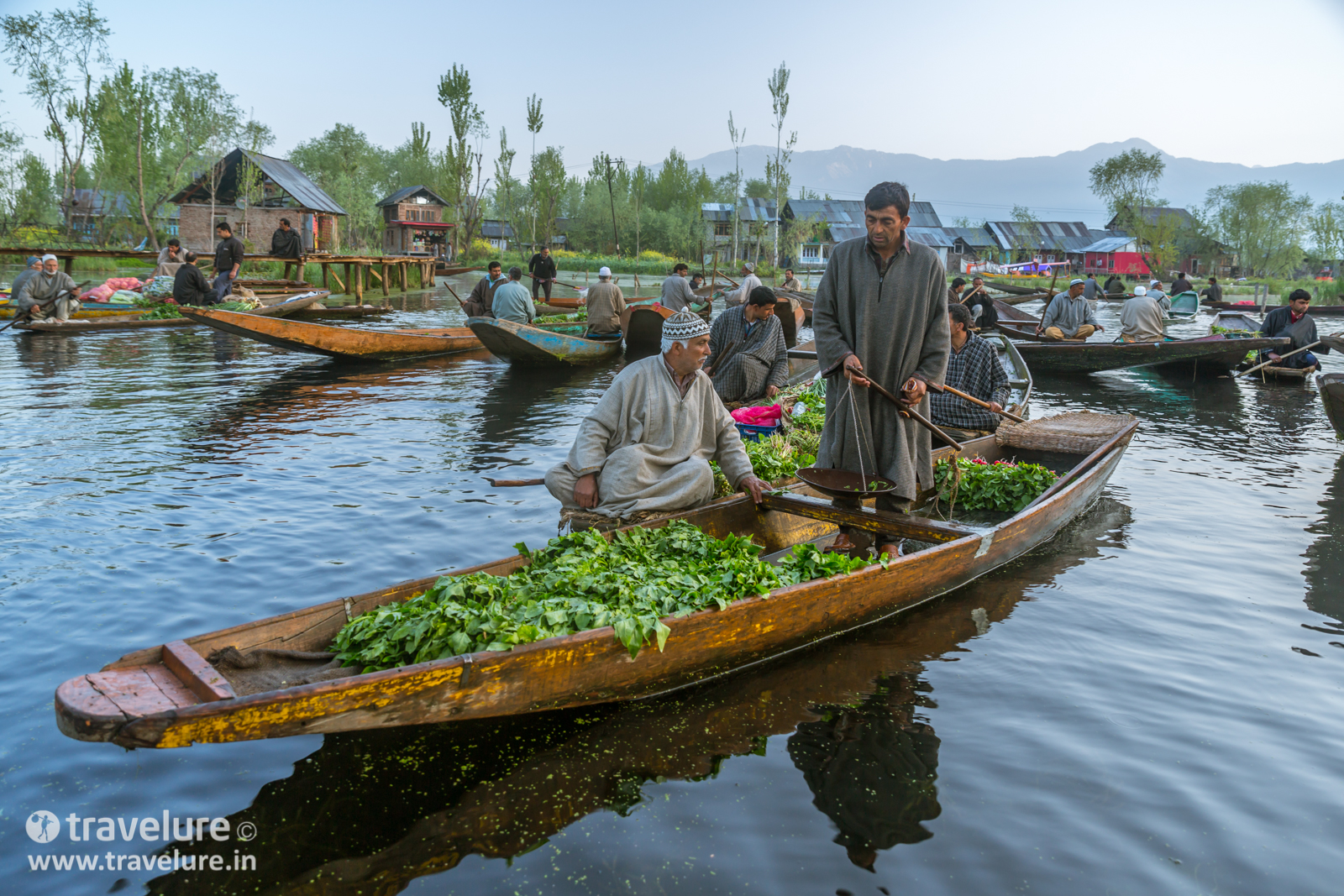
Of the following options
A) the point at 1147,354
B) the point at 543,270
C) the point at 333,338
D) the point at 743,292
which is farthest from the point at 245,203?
the point at 1147,354

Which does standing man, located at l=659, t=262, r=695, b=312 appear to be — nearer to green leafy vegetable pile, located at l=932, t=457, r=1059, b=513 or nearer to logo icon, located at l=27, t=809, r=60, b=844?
green leafy vegetable pile, located at l=932, t=457, r=1059, b=513

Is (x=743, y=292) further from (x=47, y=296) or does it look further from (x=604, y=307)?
(x=47, y=296)

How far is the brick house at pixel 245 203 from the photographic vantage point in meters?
34.0

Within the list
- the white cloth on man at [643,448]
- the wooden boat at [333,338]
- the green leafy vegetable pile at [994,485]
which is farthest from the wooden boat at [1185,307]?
the white cloth on man at [643,448]

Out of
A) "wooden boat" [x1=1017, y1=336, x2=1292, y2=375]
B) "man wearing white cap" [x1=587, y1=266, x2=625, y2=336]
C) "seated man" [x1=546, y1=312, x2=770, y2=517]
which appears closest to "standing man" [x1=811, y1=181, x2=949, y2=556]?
"seated man" [x1=546, y1=312, x2=770, y2=517]

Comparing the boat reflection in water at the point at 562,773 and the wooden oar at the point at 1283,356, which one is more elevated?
the wooden oar at the point at 1283,356

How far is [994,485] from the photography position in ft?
19.3

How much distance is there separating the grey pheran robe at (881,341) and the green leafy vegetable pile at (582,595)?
690mm

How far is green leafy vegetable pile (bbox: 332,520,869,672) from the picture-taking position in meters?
2.89

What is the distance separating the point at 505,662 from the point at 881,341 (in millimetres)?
2475

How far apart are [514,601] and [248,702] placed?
1086mm

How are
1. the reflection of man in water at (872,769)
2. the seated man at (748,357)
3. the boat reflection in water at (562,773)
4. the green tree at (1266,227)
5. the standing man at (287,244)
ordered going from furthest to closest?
the green tree at (1266,227) < the standing man at (287,244) < the seated man at (748,357) < the reflection of man in water at (872,769) < the boat reflection in water at (562,773)

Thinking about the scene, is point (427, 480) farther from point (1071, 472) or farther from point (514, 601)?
point (1071, 472)

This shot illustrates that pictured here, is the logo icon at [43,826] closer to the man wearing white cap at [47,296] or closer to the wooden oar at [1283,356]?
the wooden oar at [1283,356]
